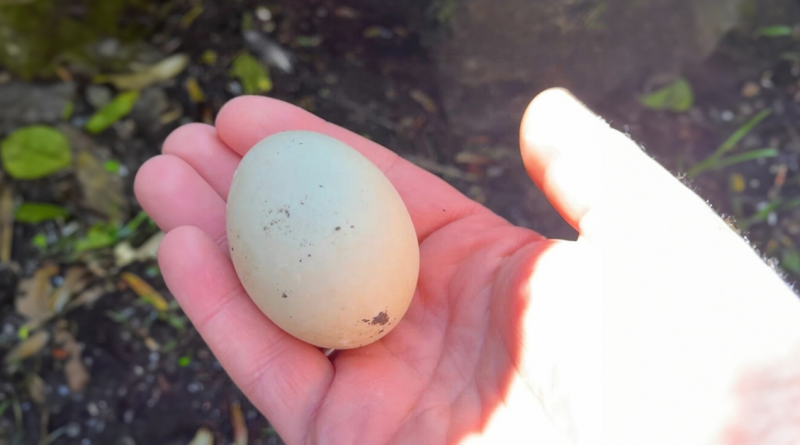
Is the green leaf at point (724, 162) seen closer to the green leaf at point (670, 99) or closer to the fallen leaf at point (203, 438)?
the green leaf at point (670, 99)

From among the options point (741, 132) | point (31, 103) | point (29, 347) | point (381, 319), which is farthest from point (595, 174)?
point (31, 103)

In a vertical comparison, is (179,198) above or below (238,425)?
above

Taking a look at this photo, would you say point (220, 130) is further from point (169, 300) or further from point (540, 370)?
point (540, 370)

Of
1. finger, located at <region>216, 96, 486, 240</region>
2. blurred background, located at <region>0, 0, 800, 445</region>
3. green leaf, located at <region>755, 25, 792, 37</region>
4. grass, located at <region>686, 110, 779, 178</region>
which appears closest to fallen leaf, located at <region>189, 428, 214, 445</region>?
blurred background, located at <region>0, 0, 800, 445</region>

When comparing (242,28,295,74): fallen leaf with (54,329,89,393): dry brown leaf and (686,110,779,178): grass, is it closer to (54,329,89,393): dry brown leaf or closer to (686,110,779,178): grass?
(54,329,89,393): dry brown leaf

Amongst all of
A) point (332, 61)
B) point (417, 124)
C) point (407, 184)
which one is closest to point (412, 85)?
point (417, 124)

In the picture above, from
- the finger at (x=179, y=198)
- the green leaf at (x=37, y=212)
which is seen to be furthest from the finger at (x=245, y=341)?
the green leaf at (x=37, y=212)

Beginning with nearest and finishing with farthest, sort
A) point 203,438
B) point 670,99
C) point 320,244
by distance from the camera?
1. point 320,244
2. point 203,438
3. point 670,99

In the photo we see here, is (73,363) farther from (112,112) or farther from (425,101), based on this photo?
(425,101)
